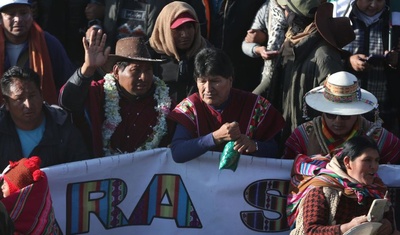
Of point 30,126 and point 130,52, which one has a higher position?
point 130,52

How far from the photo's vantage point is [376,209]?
650cm

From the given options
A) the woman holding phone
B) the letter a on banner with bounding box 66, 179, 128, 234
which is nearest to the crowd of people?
the woman holding phone

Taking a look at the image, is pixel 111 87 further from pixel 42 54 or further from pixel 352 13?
pixel 352 13

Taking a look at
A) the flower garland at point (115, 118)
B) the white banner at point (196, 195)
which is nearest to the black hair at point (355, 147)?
the white banner at point (196, 195)

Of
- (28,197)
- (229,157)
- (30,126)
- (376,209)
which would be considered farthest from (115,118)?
(376,209)

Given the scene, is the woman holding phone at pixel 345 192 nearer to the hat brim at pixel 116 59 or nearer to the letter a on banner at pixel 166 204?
the letter a on banner at pixel 166 204

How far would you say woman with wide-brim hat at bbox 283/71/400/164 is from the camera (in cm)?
717

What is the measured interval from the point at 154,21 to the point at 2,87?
204cm

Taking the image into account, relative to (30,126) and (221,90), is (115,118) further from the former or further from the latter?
(221,90)

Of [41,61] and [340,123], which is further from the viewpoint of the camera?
[41,61]

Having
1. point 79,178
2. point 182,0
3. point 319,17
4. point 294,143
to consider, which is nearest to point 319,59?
point 319,17

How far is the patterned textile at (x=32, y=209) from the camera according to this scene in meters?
6.31

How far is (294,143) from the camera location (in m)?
7.39

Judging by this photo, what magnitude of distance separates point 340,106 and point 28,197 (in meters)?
2.22
